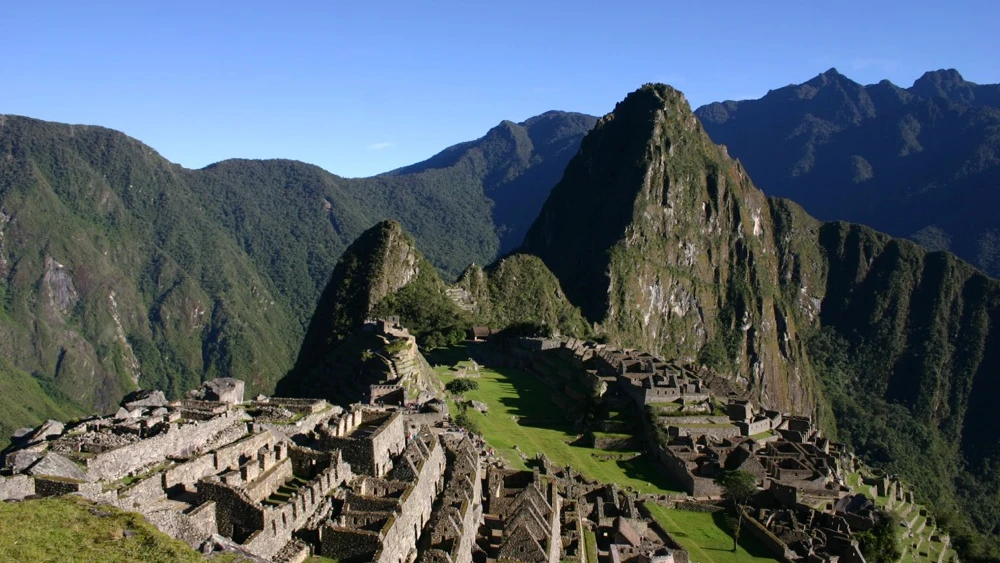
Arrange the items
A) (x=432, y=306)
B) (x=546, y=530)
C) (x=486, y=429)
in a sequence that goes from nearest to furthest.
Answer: (x=546, y=530), (x=486, y=429), (x=432, y=306)

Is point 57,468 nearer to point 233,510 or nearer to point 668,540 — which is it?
point 233,510

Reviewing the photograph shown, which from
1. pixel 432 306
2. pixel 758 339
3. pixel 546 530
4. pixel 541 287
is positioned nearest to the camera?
pixel 546 530

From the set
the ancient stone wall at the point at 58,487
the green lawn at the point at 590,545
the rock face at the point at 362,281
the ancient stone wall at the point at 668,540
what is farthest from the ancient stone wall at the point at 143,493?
the rock face at the point at 362,281

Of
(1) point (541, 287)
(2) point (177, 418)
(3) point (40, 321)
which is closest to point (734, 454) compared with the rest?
(2) point (177, 418)

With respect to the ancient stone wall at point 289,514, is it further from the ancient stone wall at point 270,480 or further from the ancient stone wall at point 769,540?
the ancient stone wall at point 769,540

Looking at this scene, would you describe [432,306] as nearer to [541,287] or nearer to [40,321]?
[541,287]

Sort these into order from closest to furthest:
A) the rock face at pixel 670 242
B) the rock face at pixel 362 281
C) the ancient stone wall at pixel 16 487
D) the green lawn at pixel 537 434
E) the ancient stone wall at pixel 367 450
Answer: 1. the ancient stone wall at pixel 16 487
2. the ancient stone wall at pixel 367 450
3. the green lawn at pixel 537 434
4. the rock face at pixel 362 281
5. the rock face at pixel 670 242

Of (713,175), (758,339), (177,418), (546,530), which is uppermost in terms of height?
(713,175)

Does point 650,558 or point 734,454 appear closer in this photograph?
point 650,558
